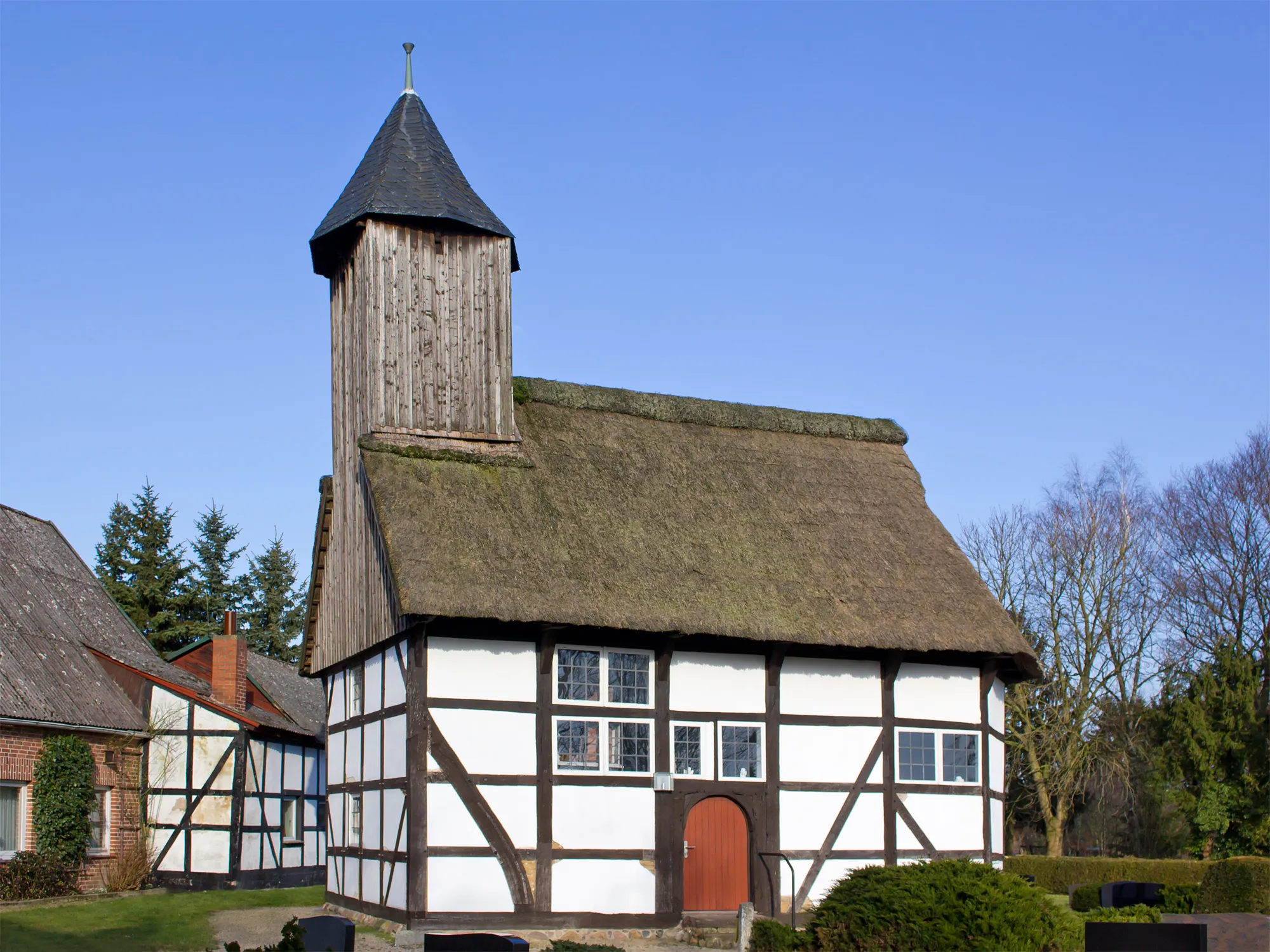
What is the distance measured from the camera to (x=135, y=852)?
25.2 meters

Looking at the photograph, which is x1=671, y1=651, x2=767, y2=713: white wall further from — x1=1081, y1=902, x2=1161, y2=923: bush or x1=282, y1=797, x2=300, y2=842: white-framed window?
x1=282, y1=797, x2=300, y2=842: white-framed window

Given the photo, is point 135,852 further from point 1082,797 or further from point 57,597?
point 1082,797

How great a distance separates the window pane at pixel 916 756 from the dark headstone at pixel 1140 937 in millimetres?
8622

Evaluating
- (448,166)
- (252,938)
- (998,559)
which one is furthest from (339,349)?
(998,559)

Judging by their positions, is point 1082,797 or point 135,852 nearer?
point 135,852

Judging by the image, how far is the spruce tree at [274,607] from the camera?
56.4 m

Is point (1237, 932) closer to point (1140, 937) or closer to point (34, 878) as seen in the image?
point (1140, 937)

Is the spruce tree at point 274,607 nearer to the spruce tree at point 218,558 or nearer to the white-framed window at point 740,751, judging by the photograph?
the spruce tree at point 218,558

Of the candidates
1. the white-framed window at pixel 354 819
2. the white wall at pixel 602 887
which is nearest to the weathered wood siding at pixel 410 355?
the white-framed window at pixel 354 819

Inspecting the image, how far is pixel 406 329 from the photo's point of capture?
835 inches

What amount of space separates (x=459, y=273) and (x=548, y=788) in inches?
345

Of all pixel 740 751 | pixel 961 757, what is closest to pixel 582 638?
pixel 740 751

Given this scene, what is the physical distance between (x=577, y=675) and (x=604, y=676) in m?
0.42

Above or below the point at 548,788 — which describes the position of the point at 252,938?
below
